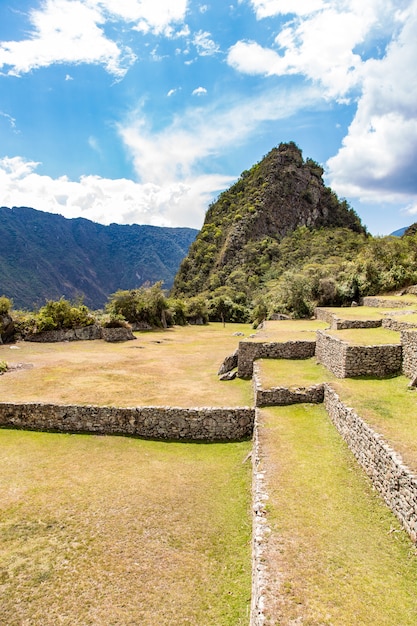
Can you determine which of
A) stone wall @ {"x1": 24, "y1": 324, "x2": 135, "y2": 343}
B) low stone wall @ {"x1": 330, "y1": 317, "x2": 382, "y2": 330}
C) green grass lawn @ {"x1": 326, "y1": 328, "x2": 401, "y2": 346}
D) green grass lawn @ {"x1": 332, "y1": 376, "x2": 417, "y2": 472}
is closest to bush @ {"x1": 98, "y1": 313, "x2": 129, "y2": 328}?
stone wall @ {"x1": 24, "y1": 324, "x2": 135, "y2": 343}

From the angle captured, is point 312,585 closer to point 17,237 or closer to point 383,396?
point 383,396

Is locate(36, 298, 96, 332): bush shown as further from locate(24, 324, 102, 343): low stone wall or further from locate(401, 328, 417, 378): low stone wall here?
locate(401, 328, 417, 378): low stone wall

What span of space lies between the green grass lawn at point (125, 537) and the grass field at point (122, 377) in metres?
3.34

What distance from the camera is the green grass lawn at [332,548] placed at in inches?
192

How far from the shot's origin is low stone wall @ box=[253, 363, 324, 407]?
13.3 meters

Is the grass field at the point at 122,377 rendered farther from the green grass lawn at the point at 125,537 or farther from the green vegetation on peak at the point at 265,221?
the green vegetation on peak at the point at 265,221

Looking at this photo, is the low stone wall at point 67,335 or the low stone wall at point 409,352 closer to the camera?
the low stone wall at point 409,352

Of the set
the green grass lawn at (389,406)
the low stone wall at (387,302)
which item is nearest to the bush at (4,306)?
the green grass lawn at (389,406)

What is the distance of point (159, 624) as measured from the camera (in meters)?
5.91

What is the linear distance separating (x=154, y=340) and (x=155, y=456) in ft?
94.8

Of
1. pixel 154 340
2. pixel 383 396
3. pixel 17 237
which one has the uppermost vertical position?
pixel 17 237

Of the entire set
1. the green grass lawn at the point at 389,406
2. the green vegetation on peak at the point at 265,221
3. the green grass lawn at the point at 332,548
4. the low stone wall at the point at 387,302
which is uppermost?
the green vegetation on peak at the point at 265,221

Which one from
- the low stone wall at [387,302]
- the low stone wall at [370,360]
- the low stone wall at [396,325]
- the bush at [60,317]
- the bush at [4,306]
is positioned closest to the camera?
the low stone wall at [370,360]

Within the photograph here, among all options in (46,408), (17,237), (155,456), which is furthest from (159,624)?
(17,237)
